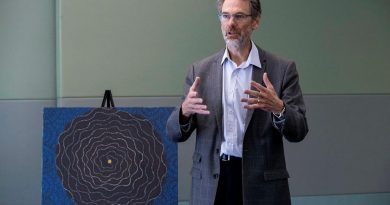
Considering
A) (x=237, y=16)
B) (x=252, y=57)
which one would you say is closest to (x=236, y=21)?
(x=237, y=16)

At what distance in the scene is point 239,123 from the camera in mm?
1821

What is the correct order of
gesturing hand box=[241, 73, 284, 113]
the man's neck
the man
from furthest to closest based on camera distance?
the man's neck, the man, gesturing hand box=[241, 73, 284, 113]

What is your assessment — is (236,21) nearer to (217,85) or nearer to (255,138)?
(217,85)

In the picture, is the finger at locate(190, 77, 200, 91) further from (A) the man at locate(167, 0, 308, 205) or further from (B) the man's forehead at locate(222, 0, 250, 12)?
(B) the man's forehead at locate(222, 0, 250, 12)

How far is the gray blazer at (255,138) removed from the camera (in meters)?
1.79

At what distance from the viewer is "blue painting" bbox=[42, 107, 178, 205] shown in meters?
2.50

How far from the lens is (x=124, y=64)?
325 cm

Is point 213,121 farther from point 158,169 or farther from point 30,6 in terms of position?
point 30,6

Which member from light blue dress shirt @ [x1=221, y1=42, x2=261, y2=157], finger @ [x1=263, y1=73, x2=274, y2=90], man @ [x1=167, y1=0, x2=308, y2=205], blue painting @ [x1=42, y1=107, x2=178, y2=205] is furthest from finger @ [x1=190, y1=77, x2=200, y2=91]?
blue painting @ [x1=42, y1=107, x2=178, y2=205]

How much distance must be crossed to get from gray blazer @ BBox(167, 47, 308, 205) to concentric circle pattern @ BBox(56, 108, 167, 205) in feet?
2.14

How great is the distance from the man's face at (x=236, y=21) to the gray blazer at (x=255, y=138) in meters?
0.10

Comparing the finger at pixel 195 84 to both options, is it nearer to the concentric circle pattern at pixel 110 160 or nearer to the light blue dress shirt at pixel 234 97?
the light blue dress shirt at pixel 234 97

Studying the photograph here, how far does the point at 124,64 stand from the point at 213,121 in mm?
1521

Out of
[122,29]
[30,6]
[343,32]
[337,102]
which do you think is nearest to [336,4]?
[343,32]
